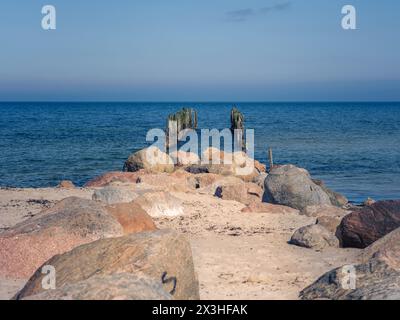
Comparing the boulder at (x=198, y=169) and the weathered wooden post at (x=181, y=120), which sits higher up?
the weathered wooden post at (x=181, y=120)

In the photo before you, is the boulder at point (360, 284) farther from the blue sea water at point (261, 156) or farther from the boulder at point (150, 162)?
the boulder at point (150, 162)

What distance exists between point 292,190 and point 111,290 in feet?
39.4

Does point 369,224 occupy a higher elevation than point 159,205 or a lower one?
higher

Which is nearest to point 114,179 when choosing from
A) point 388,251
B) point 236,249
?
point 236,249

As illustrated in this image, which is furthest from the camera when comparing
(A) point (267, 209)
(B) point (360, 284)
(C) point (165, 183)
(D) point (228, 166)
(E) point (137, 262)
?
(D) point (228, 166)

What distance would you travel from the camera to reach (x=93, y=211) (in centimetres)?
1065

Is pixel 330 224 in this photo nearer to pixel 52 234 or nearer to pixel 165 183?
pixel 52 234

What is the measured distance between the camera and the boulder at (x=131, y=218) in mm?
11023

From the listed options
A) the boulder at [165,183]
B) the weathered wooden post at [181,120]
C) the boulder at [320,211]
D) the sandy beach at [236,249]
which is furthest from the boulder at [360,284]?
the weathered wooden post at [181,120]

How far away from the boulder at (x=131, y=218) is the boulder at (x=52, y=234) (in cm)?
35

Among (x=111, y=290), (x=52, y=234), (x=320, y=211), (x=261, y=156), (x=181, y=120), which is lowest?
(x=261, y=156)

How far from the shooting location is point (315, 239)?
1137cm

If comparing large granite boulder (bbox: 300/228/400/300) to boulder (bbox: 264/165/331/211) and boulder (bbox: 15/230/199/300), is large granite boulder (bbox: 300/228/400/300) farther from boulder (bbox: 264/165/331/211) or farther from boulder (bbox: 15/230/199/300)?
boulder (bbox: 264/165/331/211)

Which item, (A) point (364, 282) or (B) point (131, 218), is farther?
(B) point (131, 218)
